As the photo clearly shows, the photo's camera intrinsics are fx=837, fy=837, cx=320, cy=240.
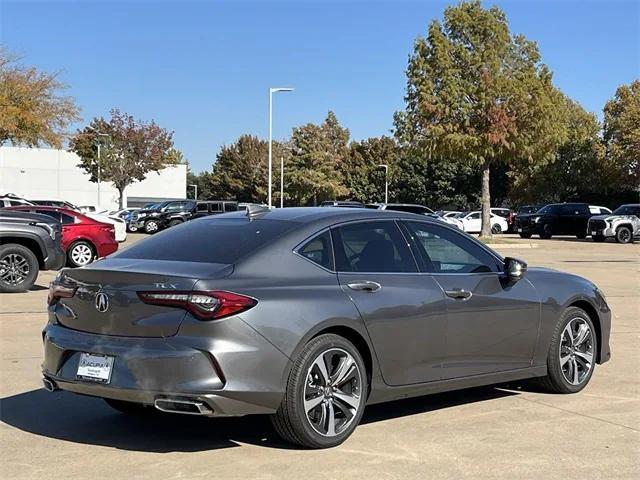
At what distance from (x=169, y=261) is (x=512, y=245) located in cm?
2877

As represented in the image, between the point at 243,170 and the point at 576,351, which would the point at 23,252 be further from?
the point at 243,170

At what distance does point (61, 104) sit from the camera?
118 ft

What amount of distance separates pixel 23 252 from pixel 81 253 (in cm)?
642

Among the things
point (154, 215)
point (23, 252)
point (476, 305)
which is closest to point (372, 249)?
point (476, 305)

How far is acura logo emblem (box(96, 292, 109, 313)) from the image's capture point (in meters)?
5.12

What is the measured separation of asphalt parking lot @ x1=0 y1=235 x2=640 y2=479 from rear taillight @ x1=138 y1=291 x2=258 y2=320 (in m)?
0.92

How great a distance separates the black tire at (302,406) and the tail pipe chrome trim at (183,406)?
0.50 m

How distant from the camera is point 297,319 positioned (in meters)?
5.12

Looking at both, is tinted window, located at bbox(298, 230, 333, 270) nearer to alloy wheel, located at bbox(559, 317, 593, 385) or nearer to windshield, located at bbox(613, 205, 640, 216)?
alloy wheel, located at bbox(559, 317, 593, 385)

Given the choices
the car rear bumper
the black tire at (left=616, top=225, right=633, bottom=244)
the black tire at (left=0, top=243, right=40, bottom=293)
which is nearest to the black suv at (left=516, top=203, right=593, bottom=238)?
the black tire at (left=616, top=225, right=633, bottom=244)

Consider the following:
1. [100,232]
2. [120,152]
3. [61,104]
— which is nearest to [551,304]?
[100,232]

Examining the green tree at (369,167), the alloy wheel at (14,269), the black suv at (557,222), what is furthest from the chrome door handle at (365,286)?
the green tree at (369,167)

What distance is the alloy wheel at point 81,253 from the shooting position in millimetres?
20317

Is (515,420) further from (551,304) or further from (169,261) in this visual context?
(169,261)
